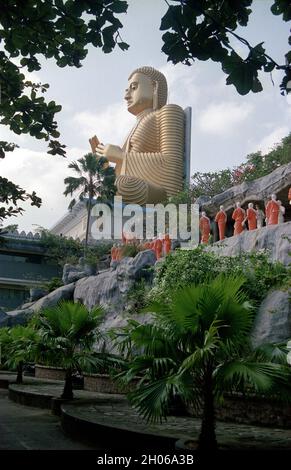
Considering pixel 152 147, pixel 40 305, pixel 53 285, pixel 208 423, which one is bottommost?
pixel 208 423

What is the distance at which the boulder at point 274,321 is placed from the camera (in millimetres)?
8031

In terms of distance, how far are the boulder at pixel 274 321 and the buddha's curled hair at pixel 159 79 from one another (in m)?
29.1

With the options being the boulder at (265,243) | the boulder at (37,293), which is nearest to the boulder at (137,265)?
the boulder at (265,243)

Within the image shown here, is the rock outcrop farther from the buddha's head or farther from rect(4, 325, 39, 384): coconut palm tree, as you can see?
the buddha's head

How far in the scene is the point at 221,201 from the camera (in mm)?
20219

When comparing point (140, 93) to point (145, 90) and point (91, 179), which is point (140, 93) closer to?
point (145, 90)

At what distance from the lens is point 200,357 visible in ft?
14.5

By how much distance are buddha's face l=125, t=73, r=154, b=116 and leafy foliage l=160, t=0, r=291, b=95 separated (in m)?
32.9

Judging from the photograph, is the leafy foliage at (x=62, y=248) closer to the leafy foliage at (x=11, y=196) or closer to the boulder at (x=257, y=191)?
the boulder at (x=257, y=191)

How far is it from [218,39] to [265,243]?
9.64 metres

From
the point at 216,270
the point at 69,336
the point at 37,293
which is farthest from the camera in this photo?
the point at 37,293

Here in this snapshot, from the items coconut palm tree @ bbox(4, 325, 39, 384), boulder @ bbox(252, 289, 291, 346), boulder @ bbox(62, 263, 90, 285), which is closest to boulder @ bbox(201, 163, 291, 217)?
boulder @ bbox(62, 263, 90, 285)

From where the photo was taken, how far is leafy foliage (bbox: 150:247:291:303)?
925cm

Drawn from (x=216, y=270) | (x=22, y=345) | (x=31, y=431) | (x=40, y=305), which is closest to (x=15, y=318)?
(x=40, y=305)
